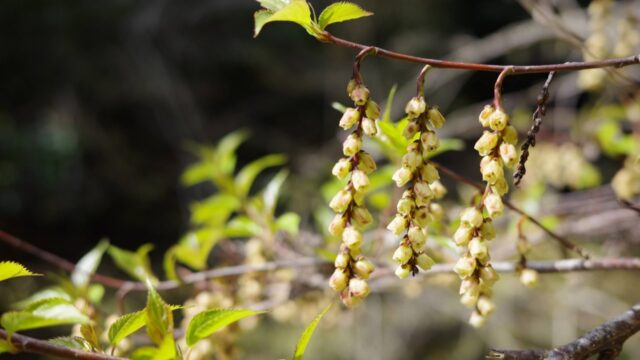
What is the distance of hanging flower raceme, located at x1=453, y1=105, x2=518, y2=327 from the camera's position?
497 mm

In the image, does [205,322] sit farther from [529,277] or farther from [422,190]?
[529,277]

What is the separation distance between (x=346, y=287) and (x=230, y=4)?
6.18 metres

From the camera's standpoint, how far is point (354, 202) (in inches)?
21.5

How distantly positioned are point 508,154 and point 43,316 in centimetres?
40

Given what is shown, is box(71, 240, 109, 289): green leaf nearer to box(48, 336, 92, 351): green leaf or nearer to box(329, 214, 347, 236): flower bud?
box(48, 336, 92, 351): green leaf

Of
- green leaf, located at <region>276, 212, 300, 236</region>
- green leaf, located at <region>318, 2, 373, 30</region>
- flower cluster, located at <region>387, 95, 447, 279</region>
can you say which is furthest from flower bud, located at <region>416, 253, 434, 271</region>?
green leaf, located at <region>276, 212, 300, 236</region>

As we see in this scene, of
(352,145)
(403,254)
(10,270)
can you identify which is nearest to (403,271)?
(403,254)

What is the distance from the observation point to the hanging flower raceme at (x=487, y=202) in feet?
1.63

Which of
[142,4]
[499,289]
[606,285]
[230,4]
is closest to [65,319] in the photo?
[499,289]

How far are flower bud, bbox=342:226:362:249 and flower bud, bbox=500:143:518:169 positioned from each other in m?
0.14

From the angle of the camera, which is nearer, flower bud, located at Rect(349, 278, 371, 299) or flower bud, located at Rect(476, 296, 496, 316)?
flower bud, located at Rect(349, 278, 371, 299)

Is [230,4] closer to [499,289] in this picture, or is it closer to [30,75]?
[30,75]

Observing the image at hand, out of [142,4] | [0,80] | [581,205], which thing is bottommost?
[581,205]

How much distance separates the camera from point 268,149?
6.34 m
